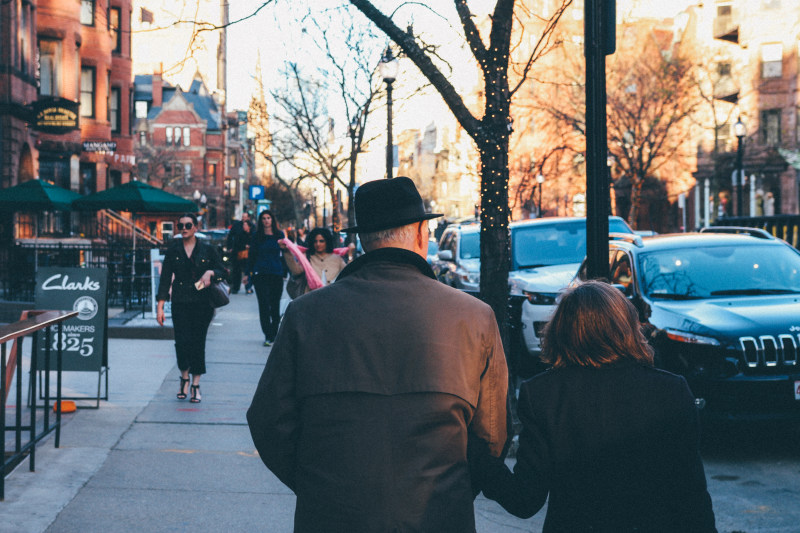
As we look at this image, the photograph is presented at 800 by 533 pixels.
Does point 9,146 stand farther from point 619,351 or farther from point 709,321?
point 619,351

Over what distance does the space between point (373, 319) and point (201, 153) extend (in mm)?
91882

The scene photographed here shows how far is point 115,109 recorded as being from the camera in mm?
41000

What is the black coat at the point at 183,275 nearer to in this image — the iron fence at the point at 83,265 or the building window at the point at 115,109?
the iron fence at the point at 83,265

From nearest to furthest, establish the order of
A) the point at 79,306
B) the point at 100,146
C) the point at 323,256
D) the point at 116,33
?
1. the point at 79,306
2. the point at 323,256
3. the point at 100,146
4. the point at 116,33

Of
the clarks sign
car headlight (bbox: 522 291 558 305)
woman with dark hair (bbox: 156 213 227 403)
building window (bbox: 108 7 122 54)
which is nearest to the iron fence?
the clarks sign

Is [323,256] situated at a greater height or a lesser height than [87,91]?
lesser

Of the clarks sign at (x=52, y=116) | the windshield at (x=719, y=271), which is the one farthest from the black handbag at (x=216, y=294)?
the clarks sign at (x=52, y=116)

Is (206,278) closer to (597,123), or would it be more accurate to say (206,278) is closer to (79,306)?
(79,306)

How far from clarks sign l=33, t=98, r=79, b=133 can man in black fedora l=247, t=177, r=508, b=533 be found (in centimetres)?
2560

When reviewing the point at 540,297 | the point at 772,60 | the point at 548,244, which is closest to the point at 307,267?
the point at 540,297

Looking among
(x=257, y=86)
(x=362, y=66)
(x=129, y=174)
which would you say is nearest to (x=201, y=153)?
(x=129, y=174)

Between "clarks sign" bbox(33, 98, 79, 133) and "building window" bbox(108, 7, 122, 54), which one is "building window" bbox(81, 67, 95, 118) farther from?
"clarks sign" bbox(33, 98, 79, 133)

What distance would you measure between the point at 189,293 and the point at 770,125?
50.5 meters

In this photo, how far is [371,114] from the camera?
1194 inches
